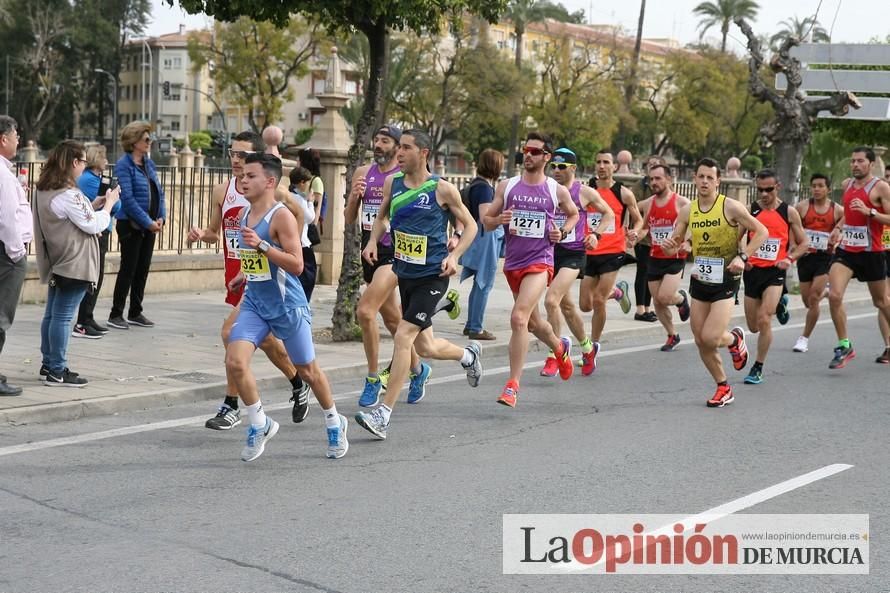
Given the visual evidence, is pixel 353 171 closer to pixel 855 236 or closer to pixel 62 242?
pixel 62 242

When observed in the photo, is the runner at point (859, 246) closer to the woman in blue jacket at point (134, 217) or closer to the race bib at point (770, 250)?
the race bib at point (770, 250)

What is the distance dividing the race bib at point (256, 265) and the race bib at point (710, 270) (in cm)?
407

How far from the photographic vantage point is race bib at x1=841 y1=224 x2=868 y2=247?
491 inches

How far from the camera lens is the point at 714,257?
394 inches

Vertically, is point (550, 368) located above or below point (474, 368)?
below

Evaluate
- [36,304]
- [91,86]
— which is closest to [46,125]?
[91,86]

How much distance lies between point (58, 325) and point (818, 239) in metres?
8.03

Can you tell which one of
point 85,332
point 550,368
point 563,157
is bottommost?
point 85,332

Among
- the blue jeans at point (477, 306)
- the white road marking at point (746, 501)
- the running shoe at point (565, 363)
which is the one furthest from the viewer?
the blue jeans at point (477, 306)

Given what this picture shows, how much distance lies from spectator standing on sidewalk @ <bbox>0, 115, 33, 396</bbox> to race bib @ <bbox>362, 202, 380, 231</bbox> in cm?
270

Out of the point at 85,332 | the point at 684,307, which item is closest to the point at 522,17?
the point at 684,307

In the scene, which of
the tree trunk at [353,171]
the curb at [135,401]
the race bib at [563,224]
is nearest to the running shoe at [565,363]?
the race bib at [563,224]

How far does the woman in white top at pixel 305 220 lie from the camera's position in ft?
31.4

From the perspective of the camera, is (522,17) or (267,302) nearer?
(267,302)
